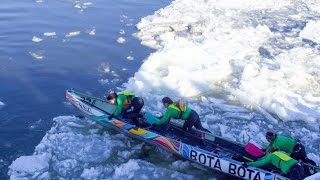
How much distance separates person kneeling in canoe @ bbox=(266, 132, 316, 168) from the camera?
9758 mm

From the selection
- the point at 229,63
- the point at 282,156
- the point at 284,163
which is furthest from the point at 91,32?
the point at 284,163

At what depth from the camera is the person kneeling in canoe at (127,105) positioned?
37.9 feet

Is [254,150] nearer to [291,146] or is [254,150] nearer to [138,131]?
[291,146]

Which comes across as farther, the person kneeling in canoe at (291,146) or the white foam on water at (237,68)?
the white foam on water at (237,68)

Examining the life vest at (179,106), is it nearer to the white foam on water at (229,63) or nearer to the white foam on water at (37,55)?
the white foam on water at (229,63)

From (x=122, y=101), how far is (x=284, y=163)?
451 cm

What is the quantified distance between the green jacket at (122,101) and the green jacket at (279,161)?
383cm

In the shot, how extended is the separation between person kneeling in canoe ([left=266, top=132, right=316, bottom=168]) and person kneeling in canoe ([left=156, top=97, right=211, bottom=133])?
202cm

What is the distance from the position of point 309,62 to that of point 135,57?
6344 mm

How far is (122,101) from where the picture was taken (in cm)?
1161

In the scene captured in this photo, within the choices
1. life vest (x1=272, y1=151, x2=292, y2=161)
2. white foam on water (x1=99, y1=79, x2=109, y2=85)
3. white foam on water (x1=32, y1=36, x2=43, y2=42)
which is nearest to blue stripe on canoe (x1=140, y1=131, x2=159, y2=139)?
life vest (x1=272, y1=151, x2=292, y2=161)

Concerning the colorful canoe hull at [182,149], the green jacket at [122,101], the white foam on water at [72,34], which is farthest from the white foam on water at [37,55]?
the green jacket at [122,101]

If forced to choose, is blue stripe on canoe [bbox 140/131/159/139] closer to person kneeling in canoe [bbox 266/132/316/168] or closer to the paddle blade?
the paddle blade

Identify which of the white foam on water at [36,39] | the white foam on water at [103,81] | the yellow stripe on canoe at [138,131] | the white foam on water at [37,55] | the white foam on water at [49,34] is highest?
the white foam on water at [49,34]
